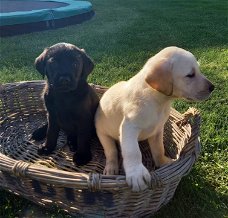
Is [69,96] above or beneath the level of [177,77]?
beneath

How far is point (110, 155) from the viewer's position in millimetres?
2359

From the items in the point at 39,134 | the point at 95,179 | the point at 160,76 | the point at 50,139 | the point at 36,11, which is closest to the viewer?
the point at 95,179

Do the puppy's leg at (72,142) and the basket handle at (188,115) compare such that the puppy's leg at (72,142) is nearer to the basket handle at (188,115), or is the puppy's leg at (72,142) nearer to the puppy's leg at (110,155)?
the puppy's leg at (110,155)

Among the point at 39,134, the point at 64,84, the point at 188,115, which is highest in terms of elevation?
the point at 64,84

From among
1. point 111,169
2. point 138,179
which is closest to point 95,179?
point 138,179

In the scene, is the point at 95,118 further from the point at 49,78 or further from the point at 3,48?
the point at 3,48

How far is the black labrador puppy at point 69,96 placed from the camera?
2.29 meters

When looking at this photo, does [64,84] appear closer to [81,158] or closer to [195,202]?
[81,158]

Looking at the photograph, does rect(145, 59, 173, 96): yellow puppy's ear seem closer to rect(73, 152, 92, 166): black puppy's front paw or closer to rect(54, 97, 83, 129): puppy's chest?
rect(54, 97, 83, 129): puppy's chest

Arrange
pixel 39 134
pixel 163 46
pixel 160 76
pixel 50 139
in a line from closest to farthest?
pixel 160 76 → pixel 50 139 → pixel 39 134 → pixel 163 46

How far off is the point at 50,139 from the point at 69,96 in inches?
13.9

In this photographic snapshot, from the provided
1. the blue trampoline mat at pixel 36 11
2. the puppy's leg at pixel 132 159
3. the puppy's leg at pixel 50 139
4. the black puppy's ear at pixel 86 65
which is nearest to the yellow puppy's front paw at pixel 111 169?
the puppy's leg at pixel 132 159

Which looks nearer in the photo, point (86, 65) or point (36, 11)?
point (86, 65)

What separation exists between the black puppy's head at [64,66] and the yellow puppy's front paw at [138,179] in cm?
66
